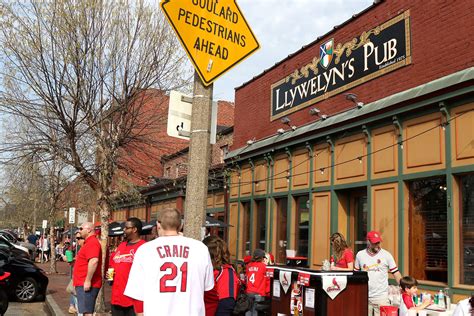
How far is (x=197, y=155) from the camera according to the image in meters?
5.12

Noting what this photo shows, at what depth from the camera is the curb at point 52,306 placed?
11523 millimetres

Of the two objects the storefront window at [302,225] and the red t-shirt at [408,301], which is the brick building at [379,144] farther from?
the red t-shirt at [408,301]

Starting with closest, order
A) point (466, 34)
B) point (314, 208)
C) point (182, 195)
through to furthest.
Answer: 1. point (466, 34)
2. point (314, 208)
3. point (182, 195)

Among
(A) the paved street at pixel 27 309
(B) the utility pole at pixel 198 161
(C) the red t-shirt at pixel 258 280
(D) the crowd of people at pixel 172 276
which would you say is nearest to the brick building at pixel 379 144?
(D) the crowd of people at pixel 172 276

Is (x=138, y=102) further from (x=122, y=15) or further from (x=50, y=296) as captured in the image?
(x=50, y=296)

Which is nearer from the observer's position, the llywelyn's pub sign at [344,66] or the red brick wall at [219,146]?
the llywelyn's pub sign at [344,66]

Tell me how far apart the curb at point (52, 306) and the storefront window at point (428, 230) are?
23.8 ft

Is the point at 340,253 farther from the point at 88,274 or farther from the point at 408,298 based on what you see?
the point at 88,274

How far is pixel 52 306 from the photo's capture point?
12.5m

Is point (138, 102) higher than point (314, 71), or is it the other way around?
point (314, 71)

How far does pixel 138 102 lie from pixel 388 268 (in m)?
7.62

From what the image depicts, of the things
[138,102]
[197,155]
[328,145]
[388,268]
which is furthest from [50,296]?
[197,155]

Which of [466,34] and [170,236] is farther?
[466,34]

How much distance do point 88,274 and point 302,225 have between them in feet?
23.2
